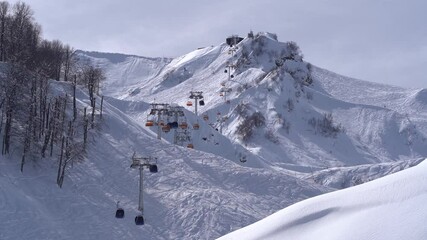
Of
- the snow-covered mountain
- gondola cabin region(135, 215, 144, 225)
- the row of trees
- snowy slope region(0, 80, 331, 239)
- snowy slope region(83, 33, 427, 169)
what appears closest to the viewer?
gondola cabin region(135, 215, 144, 225)

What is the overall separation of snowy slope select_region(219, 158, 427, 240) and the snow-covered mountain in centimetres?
11

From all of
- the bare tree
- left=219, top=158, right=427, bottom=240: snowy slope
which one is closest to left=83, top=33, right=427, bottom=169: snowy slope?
the bare tree

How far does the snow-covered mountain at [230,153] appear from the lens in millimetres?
33688

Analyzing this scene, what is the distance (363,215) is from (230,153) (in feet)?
133

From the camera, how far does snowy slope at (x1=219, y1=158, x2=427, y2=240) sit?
11484 millimetres

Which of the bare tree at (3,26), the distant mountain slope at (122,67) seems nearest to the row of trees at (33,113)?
the bare tree at (3,26)

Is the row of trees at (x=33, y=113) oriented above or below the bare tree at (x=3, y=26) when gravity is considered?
below

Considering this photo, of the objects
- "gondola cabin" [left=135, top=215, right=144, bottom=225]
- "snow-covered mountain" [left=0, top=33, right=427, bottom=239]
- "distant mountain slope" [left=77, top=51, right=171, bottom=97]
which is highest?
"distant mountain slope" [left=77, top=51, right=171, bottom=97]

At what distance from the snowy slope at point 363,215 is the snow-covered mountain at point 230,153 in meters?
0.11

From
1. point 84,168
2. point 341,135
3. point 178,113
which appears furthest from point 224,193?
point 341,135

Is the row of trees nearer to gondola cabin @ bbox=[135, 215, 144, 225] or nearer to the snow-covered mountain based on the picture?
the snow-covered mountain

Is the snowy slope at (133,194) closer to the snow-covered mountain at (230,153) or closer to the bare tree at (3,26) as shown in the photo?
the snow-covered mountain at (230,153)

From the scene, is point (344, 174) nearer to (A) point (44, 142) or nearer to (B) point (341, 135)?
(B) point (341, 135)

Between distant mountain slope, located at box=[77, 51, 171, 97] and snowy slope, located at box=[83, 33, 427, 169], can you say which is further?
distant mountain slope, located at box=[77, 51, 171, 97]
